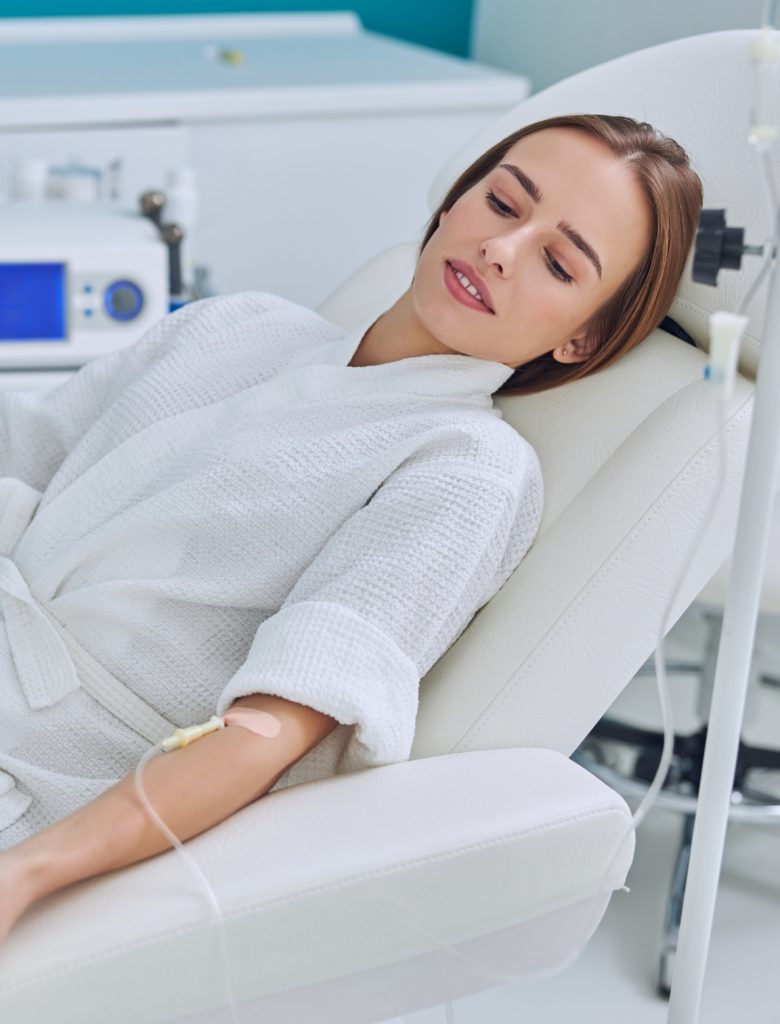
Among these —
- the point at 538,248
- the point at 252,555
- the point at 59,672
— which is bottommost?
the point at 59,672

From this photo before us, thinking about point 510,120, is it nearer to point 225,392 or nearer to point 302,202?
point 225,392

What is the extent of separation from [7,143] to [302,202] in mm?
461

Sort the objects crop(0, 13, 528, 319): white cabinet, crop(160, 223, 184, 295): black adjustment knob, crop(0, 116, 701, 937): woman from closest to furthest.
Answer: crop(0, 116, 701, 937): woman → crop(160, 223, 184, 295): black adjustment knob → crop(0, 13, 528, 319): white cabinet

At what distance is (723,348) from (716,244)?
0.29ft

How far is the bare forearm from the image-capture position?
2.97 ft

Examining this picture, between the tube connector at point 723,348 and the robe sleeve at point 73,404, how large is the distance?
27.8 inches

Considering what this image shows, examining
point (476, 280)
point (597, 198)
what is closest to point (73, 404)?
point (476, 280)

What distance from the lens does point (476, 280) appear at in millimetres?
1162

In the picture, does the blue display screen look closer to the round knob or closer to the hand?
the round knob

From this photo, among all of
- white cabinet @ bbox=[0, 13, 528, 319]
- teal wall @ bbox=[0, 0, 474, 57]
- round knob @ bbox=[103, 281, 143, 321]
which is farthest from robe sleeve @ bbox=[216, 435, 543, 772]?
teal wall @ bbox=[0, 0, 474, 57]

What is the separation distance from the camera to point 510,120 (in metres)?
1.37

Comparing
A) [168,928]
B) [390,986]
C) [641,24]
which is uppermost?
[641,24]

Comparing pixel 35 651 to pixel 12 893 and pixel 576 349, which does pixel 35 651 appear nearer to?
pixel 12 893

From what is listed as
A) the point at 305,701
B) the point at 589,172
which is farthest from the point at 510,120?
the point at 305,701
